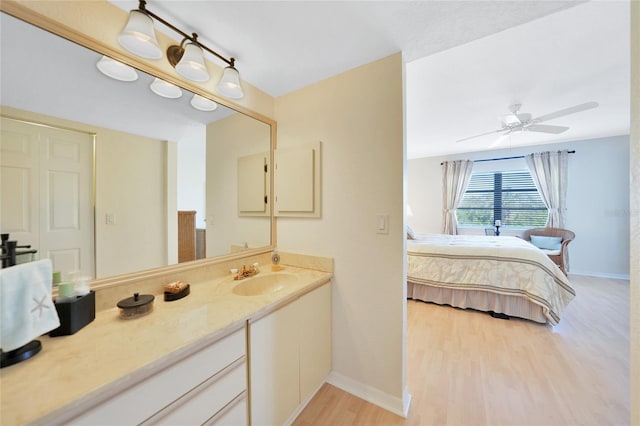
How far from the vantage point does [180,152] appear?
1.40 meters

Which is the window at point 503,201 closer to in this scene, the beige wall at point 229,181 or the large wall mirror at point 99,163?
the beige wall at point 229,181

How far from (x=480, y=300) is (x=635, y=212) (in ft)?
8.58

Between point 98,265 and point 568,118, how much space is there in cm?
507

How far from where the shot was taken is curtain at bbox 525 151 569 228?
4180 mm

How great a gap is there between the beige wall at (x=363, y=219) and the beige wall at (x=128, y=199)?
37.4 inches

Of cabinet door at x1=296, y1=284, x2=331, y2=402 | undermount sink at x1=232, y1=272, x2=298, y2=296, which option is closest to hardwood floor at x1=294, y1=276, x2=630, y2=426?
cabinet door at x1=296, y1=284, x2=331, y2=402

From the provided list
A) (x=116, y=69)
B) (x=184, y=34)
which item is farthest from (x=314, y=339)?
(x=184, y=34)

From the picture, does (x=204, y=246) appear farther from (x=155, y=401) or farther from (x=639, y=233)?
(x=639, y=233)

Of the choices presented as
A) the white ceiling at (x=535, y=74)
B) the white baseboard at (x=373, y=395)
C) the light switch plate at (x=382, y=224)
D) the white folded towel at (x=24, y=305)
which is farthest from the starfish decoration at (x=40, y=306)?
the white ceiling at (x=535, y=74)

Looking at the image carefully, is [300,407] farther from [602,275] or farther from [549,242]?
[602,275]

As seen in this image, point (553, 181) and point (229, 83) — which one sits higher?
point (229, 83)

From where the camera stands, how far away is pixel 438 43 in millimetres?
1371

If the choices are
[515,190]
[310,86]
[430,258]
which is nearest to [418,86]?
[310,86]

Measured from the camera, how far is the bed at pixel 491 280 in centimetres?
242
